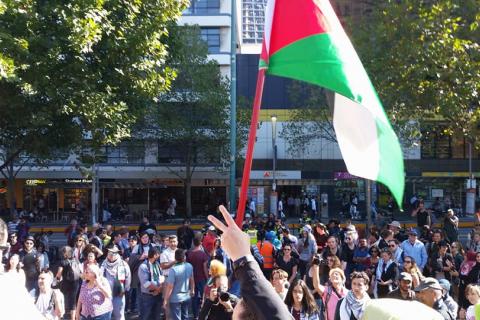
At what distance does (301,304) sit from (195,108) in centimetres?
2460

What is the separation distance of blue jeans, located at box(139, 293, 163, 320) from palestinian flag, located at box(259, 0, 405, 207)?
5991 millimetres

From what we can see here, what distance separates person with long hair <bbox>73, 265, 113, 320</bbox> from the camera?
7332 mm

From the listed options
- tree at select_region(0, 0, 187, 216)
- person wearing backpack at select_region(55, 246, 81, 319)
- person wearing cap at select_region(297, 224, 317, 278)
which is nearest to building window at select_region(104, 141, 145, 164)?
tree at select_region(0, 0, 187, 216)

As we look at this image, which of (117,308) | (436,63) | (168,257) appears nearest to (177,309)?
(117,308)

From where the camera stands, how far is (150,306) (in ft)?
29.5

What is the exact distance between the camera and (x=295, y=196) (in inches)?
1506

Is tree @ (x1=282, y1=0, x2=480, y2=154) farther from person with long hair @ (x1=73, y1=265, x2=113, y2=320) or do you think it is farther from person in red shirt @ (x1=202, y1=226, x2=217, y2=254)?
person with long hair @ (x1=73, y1=265, x2=113, y2=320)

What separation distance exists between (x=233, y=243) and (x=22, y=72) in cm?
1025

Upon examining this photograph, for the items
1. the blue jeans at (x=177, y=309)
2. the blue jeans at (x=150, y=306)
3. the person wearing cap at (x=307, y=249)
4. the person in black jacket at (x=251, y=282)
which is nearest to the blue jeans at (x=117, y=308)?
the blue jeans at (x=150, y=306)

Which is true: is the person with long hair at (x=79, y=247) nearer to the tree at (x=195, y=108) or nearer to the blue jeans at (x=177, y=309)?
the blue jeans at (x=177, y=309)

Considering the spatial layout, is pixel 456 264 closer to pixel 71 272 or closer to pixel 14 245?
pixel 71 272

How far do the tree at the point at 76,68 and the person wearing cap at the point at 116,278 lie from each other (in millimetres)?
3685

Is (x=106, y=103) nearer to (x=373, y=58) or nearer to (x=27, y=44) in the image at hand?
(x=27, y=44)

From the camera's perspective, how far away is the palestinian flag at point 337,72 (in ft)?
11.1
